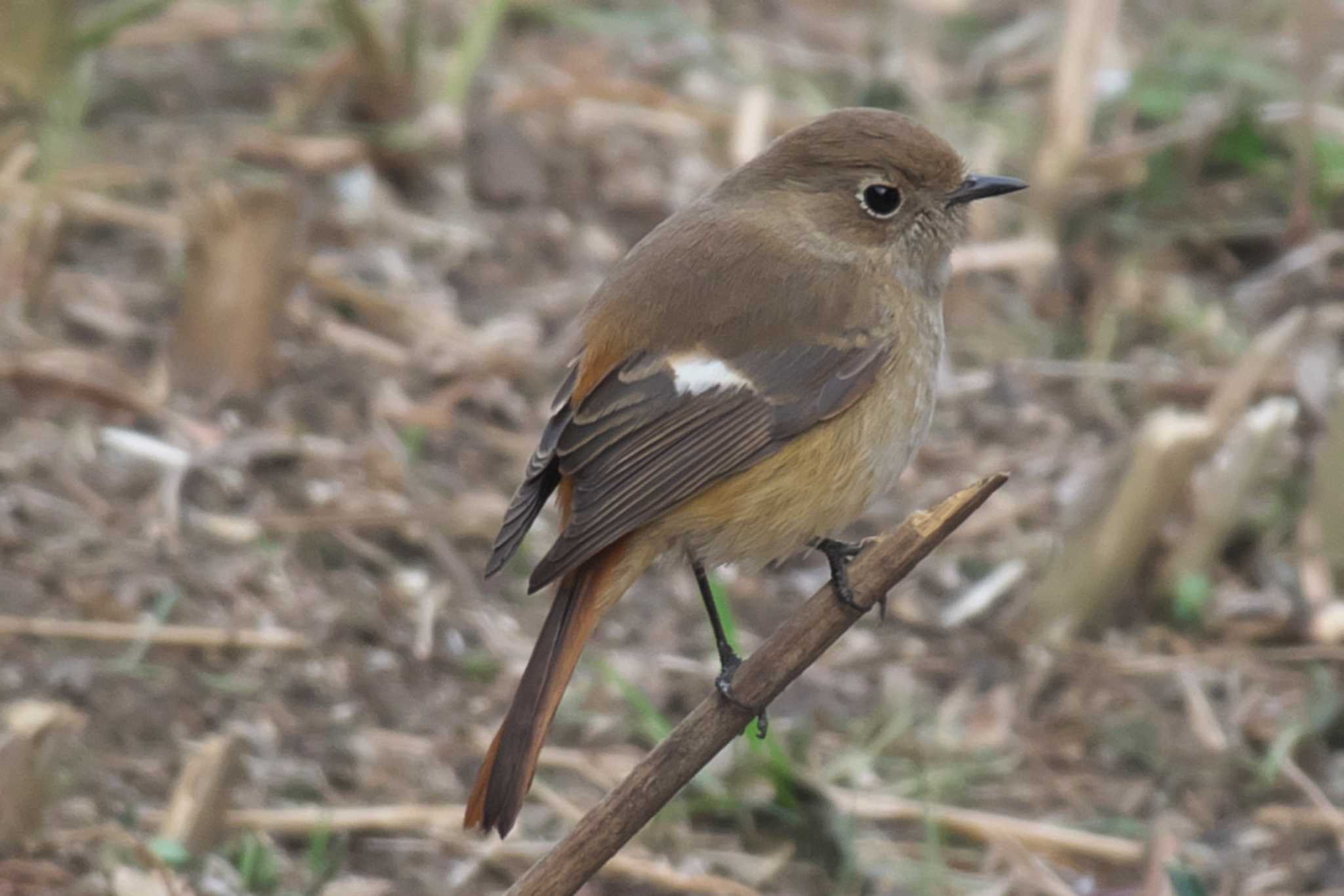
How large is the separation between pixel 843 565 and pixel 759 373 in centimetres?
46

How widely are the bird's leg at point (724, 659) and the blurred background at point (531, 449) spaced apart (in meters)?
0.69

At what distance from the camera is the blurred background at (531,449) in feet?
13.6

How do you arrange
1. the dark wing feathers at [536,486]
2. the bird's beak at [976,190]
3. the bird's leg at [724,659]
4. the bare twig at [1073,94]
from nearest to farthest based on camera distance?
the bird's leg at [724,659], the dark wing feathers at [536,486], the bird's beak at [976,190], the bare twig at [1073,94]

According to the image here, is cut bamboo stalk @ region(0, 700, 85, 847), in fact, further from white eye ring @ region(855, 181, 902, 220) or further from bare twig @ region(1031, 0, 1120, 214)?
Result: bare twig @ region(1031, 0, 1120, 214)

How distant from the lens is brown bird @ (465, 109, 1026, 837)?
3443 mm

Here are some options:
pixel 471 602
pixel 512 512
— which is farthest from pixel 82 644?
pixel 512 512

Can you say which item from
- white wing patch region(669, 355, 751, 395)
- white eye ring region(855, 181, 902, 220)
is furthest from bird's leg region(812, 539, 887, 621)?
white eye ring region(855, 181, 902, 220)

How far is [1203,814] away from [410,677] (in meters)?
1.84

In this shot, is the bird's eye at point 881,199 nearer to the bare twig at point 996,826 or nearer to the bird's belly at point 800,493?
the bird's belly at point 800,493

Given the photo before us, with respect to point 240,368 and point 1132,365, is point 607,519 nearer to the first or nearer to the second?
point 240,368

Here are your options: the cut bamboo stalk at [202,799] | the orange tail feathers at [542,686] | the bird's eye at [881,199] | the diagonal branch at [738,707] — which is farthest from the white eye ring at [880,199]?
the cut bamboo stalk at [202,799]

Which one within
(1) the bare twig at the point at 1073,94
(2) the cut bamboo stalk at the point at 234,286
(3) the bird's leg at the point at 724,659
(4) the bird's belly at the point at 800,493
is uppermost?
(1) the bare twig at the point at 1073,94

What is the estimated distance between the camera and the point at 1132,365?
20.1 ft

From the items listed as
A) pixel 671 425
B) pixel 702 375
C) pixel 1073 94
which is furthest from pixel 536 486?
pixel 1073 94
